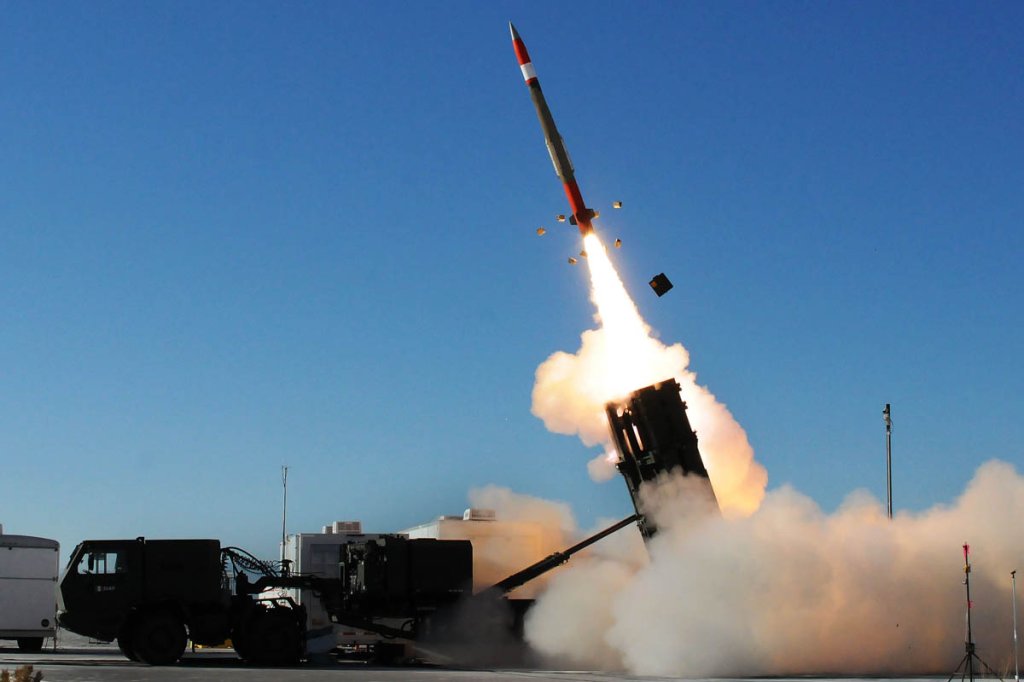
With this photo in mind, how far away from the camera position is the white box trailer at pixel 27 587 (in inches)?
1407

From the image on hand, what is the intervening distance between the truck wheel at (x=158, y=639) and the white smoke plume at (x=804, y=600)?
8.81 meters

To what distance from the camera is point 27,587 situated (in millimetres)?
35875

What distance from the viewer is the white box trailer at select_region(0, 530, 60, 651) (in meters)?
35.8

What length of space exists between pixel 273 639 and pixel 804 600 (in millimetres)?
12540

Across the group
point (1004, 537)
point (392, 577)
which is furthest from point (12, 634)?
point (1004, 537)

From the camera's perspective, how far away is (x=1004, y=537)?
3259 cm

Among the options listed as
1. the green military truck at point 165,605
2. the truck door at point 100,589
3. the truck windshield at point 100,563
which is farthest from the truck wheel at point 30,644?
the truck windshield at point 100,563

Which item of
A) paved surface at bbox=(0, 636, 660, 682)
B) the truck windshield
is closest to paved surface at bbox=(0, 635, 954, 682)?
paved surface at bbox=(0, 636, 660, 682)

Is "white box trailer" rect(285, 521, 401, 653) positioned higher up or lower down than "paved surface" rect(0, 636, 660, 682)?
higher up

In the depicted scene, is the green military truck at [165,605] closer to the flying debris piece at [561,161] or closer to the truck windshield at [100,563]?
the truck windshield at [100,563]

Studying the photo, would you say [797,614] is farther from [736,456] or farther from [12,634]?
[12,634]

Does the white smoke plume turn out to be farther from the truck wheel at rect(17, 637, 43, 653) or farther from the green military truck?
the truck wheel at rect(17, 637, 43, 653)

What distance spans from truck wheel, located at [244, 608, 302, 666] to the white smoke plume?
6162 millimetres

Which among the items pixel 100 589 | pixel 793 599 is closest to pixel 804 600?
pixel 793 599
